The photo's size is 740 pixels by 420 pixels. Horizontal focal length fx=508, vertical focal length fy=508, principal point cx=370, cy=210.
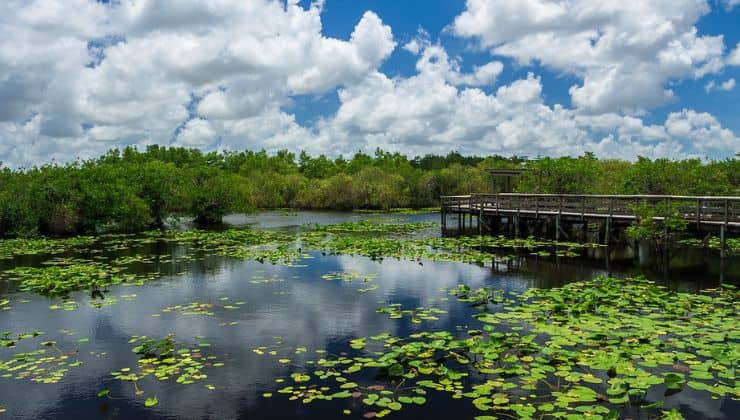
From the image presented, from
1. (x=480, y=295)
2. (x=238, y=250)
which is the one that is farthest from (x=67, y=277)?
(x=480, y=295)

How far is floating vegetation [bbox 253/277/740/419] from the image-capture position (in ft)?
23.7

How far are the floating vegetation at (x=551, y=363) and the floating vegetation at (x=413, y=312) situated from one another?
0.77ft

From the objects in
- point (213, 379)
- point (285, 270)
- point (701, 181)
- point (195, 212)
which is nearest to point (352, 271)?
point (285, 270)

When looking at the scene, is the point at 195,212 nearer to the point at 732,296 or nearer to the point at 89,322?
the point at 89,322

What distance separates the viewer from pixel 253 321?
11742 millimetres

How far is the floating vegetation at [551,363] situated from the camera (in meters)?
7.22

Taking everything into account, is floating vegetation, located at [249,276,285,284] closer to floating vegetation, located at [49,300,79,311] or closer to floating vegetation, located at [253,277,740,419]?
floating vegetation, located at [49,300,79,311]

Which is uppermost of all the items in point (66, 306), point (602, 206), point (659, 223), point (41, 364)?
point (602, 206)

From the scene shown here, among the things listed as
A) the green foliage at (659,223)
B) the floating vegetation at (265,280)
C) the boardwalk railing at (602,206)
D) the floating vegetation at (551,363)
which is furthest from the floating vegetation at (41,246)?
the green foliage at (659,223)

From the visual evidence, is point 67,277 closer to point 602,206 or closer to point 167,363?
point 167,363

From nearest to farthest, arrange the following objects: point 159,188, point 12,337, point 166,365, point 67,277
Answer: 1. point 166,365
2. point 12,337
3. point 67,277
4. point 159,188

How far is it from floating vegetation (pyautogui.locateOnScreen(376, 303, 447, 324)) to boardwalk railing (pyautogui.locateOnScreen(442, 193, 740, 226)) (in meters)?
13.0

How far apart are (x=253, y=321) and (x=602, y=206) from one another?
19553 mm

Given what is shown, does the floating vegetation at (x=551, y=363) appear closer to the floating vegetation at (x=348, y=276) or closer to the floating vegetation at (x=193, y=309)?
the floating vegetation at (x=193, y=309)
